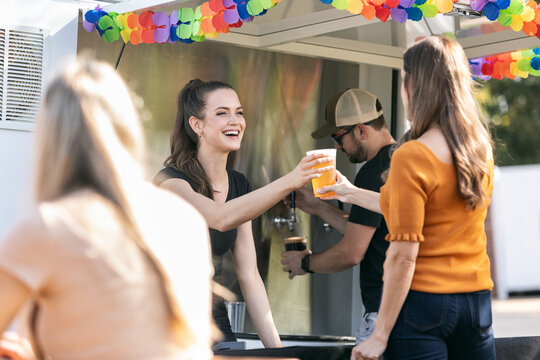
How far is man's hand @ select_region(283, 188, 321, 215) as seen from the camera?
461cm

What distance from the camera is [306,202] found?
4637 millimetres

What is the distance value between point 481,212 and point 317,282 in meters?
2.34

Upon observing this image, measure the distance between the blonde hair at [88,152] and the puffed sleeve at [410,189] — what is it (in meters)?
1.10

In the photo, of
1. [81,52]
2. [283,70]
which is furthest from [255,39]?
[81,52]

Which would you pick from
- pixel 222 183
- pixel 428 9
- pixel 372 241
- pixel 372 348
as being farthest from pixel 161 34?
pixel 372 348

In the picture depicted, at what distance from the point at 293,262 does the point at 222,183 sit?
105cm

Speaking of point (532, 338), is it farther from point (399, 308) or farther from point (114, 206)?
point (114, 206)

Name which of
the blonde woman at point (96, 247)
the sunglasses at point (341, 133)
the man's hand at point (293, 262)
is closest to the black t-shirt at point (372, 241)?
the sunglasses at point (341, 133)

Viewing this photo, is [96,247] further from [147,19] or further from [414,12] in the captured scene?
[147,19]

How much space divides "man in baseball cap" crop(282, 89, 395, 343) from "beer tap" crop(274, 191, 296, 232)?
7cm

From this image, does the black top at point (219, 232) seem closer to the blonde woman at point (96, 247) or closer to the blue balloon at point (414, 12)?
the blue balloon at point (414, 12)

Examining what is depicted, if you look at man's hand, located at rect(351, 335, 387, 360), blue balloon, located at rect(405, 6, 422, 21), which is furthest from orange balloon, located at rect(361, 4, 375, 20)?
man's hand, located at rect(351, 335, 387, 360)

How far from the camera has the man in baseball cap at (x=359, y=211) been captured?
3.84 m

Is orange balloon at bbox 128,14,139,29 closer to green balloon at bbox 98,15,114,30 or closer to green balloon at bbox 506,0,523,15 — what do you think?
green balloon at bbox 98,15,114,30
